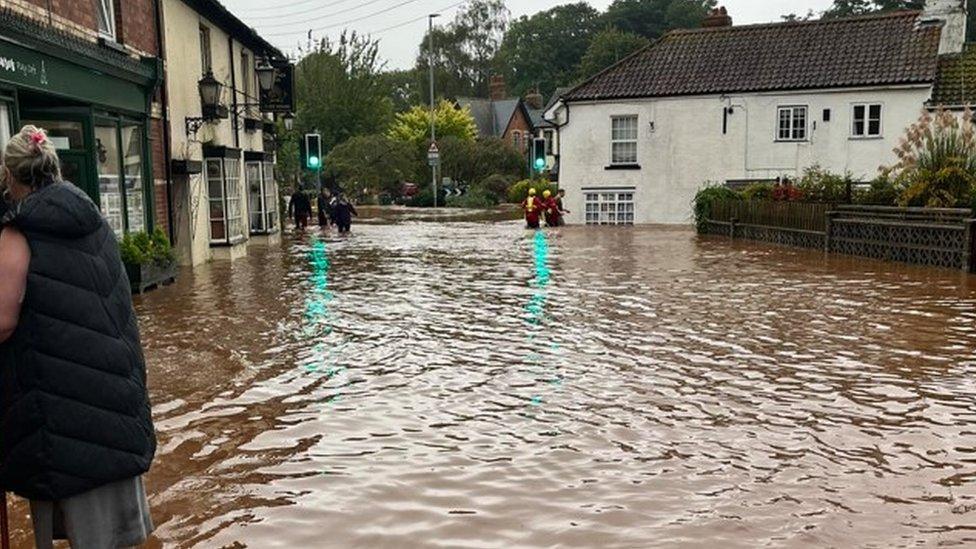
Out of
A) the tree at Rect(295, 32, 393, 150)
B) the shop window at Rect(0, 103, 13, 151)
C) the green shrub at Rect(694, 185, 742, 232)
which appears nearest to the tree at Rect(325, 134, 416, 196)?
the tree at Rect(295, 32, 393, 150)

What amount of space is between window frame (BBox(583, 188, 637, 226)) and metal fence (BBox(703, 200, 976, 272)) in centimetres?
815

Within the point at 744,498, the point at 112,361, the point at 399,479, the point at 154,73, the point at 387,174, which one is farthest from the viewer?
the point at 387,174

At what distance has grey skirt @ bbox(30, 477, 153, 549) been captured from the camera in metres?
3.28

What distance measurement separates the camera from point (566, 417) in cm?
675

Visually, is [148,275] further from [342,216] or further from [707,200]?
[707,200]

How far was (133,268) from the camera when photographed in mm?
13422

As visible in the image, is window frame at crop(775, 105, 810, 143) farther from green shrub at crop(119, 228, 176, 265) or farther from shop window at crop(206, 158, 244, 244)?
green shrub at crop(119, 228, 176, 265)

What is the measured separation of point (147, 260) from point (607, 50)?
66787 millimetres

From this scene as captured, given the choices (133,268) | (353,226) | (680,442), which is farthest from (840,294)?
(353,226)

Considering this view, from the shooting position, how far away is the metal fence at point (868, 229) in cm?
1557

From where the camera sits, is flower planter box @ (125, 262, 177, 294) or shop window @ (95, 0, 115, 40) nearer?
flower planter box @ (125, 262, 177, 294)

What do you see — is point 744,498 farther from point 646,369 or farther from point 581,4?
point 581,4

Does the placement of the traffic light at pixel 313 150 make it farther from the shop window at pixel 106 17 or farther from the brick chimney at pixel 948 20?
the brick chimney at pixel 948 20

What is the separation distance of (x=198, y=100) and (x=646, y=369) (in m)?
14.0
